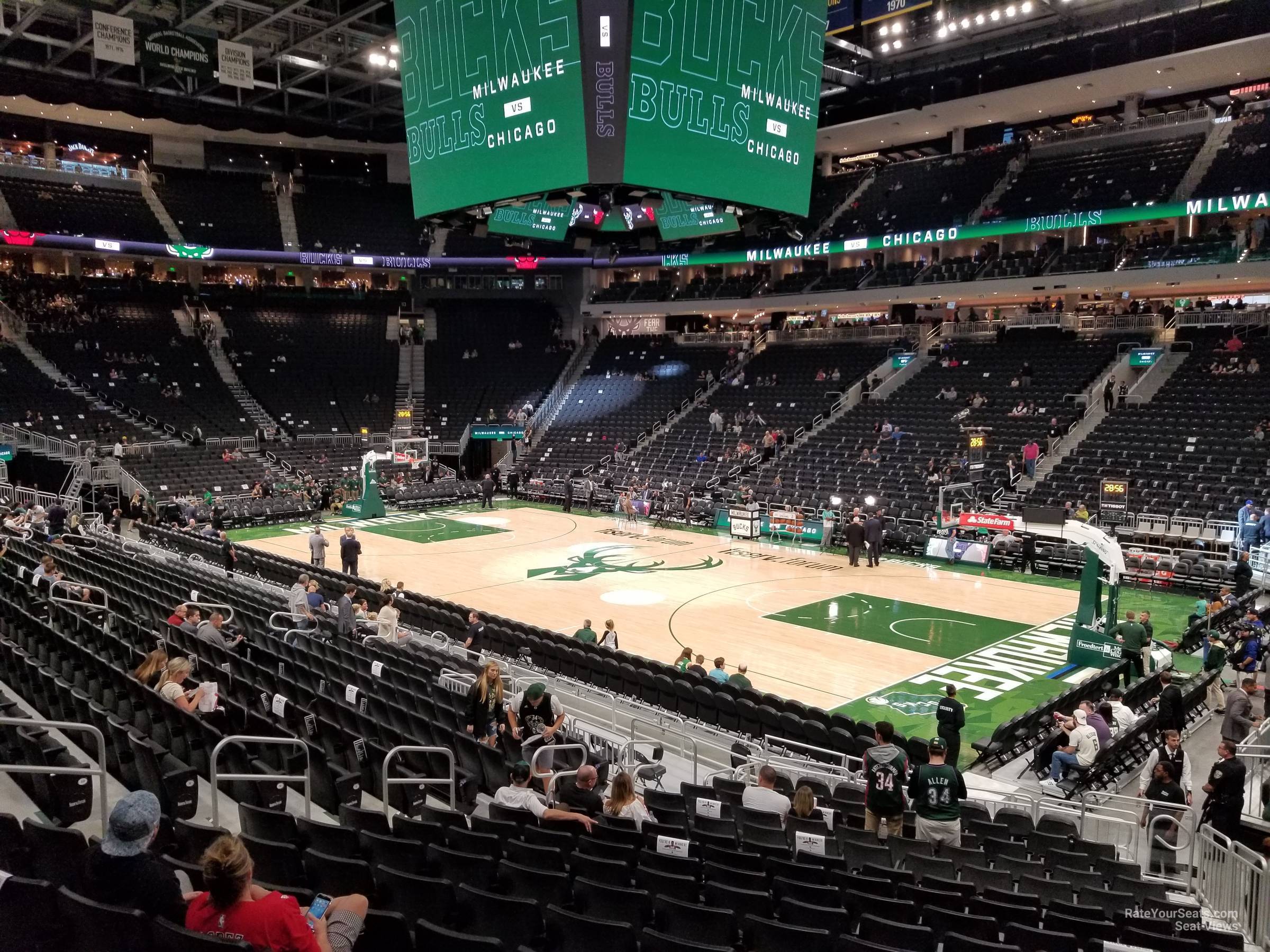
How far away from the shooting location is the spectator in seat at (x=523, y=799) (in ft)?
20.7

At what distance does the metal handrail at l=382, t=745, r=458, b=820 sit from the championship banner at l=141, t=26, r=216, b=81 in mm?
22010

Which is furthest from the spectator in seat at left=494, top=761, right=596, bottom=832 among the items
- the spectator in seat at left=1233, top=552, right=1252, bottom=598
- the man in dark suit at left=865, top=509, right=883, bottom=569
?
the man in dark suit at left=865, top=509, right=883, bottom=569

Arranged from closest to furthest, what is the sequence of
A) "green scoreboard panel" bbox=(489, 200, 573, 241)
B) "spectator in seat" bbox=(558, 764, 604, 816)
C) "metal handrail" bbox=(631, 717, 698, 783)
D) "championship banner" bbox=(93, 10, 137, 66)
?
"spectator in seat" bbox=(558, 764, 604, 816)
"metal handrail" bbox=(631, 717, 698, 783)
"green scoreboard panel" bbox=(489, 200, 573, 241)
"championship banner" bbox=(93, 10, 137, 66)

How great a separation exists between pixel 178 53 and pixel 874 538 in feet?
70.5

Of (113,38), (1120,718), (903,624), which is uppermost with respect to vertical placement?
(113,38)

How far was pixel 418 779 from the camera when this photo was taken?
7078 millimetres

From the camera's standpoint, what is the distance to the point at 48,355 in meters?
36.8

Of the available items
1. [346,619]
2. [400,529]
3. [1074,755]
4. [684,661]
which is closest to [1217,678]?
[1074,755]

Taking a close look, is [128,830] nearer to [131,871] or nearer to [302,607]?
[131,871]

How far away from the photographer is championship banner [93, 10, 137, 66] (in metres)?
21.7

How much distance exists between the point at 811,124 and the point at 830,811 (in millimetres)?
9854

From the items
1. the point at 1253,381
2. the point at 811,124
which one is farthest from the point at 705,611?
the point at 1253,381

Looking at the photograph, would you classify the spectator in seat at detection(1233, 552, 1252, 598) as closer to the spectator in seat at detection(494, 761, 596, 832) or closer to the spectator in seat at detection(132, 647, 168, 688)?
the spectator in seat at detection(494, 761, 596, 832)

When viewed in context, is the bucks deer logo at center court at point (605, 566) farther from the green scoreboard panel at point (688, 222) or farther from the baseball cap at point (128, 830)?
the baseball cap at point (128, 830)
